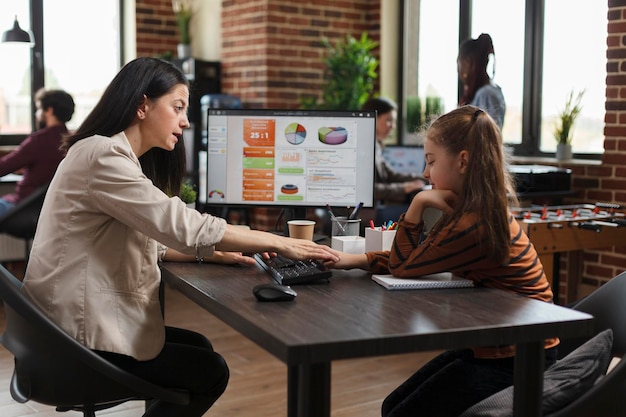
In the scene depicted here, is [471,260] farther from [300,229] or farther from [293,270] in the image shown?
[300,229]

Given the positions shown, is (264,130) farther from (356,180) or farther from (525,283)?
(525,283)

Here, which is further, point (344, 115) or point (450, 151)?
point (344, 115)

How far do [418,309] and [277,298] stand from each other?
0.30m

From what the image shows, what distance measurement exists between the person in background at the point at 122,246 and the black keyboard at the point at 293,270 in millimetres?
34

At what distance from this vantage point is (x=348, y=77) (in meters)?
6.04

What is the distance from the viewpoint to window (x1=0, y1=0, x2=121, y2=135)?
249 inches

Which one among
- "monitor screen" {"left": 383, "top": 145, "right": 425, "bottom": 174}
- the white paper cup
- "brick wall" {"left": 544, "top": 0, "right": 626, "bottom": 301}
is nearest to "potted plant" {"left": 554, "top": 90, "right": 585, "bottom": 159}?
"brick wall" {"left": 544, "top": 0, "right": 626, "bottom": 301}

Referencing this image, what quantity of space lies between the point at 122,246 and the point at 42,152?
3.27 metres

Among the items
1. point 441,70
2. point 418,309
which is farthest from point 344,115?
point 441,70

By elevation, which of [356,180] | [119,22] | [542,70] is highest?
[119,22]

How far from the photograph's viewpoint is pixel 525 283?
1.98m

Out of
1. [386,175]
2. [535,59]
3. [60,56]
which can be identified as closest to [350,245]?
[386,175]

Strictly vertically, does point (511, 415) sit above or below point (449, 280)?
below

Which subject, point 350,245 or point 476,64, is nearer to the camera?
point 350,245
